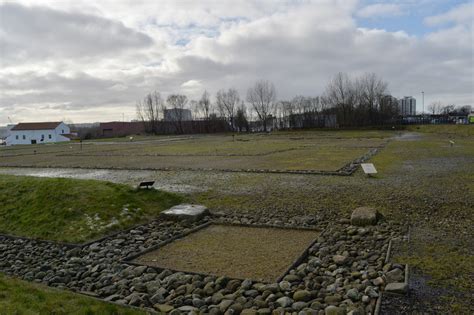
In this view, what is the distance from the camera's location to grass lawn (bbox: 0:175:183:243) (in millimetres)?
8609

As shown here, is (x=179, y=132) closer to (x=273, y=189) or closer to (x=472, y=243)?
(x=273, y=189)

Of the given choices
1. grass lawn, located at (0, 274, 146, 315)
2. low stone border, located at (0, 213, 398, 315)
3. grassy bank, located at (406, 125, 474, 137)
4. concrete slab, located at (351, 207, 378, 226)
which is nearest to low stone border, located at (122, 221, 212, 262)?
low stone border, located at (0, 213, 398, 315)

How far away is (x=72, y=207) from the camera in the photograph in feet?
31.5

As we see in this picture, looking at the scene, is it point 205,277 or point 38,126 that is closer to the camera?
point 205,277

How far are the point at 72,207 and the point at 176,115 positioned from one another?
96897 millimetres

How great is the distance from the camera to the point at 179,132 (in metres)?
101

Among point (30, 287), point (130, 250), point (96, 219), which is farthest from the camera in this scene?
point (96, 219)

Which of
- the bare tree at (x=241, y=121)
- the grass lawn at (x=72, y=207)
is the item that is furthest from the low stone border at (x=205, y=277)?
the bare tree at (x=241, y=121)

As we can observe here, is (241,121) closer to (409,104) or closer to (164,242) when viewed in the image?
(409,104)

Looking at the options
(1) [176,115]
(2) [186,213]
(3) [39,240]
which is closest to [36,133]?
(1) [176,115]

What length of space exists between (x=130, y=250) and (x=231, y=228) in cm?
219

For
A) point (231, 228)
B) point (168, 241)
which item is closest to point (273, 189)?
point (231, 228)

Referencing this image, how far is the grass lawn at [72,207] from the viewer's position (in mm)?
8609

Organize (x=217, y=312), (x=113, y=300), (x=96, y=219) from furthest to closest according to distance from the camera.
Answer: (x=96, y=219), (x=113, y=300), (x=217, y=312)
